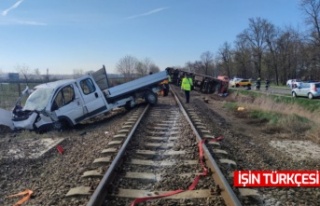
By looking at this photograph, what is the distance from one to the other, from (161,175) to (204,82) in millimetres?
27984

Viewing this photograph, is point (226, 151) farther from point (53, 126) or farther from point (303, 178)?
point (53, 126)

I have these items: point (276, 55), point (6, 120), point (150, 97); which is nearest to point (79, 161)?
point (6, 120)

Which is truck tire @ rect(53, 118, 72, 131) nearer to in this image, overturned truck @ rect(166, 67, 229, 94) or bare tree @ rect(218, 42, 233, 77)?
overturned truck @ rect(166, 67, 229, 94)

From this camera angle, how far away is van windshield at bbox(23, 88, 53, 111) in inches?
530

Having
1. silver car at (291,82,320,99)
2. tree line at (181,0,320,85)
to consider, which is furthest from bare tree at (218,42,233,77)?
silver car at (291,82,320,99)

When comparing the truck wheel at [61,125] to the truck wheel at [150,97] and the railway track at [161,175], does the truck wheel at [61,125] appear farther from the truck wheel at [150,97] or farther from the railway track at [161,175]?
the truck wheel at [150,97]

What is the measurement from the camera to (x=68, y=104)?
14000mm

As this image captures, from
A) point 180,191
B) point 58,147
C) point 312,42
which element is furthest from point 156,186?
point 312,42

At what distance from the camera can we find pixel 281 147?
31.1 ft

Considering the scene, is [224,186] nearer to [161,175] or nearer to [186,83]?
[161,175]

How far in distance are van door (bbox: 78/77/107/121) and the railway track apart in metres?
5.81

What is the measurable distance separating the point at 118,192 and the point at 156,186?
2.11 feet

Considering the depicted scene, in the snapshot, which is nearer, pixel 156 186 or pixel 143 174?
pixel 156 186

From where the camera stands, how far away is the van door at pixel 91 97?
14719 millimetres
